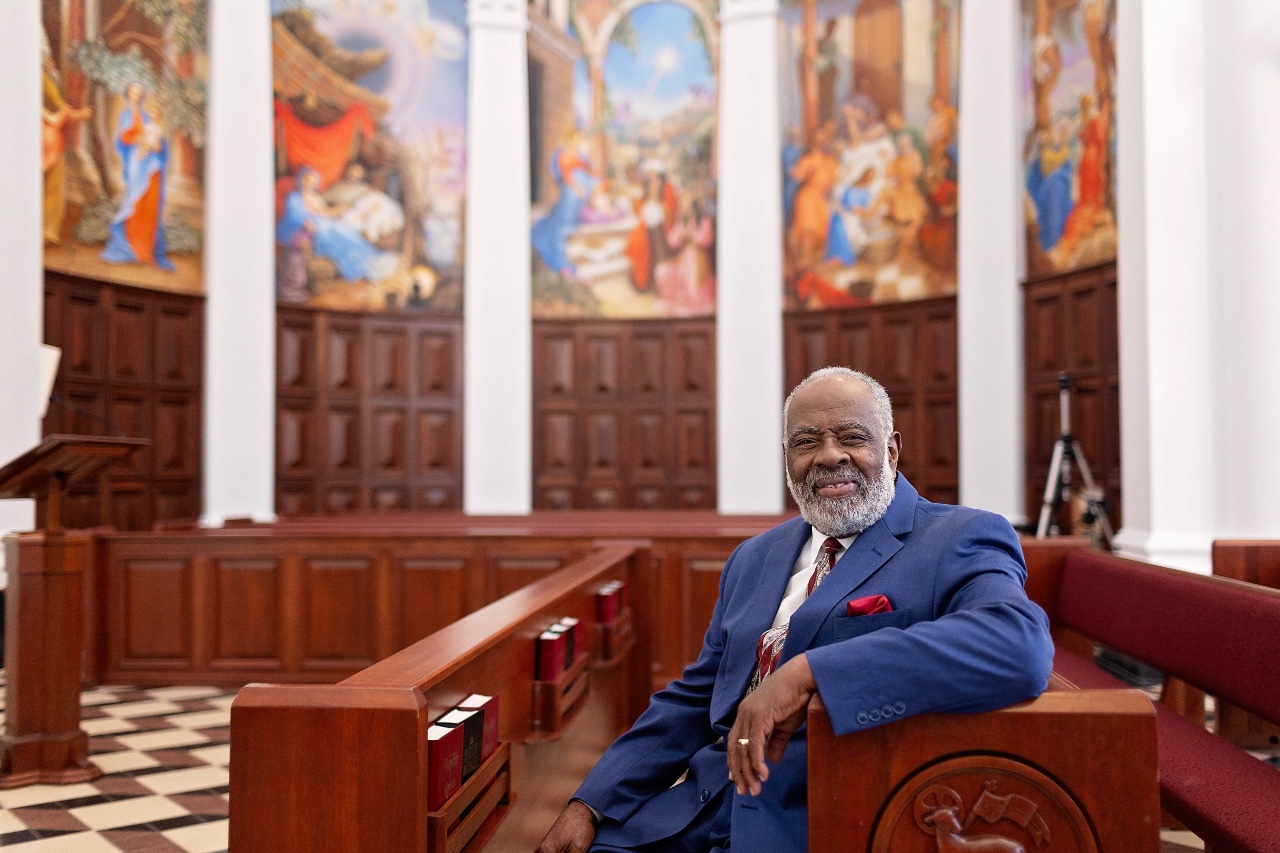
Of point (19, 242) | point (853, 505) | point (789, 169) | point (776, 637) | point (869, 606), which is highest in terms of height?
point (789, 169)

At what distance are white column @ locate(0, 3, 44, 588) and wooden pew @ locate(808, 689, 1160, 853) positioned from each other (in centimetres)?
784

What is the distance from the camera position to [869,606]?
2.08 metres

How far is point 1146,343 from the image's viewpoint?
6.89m

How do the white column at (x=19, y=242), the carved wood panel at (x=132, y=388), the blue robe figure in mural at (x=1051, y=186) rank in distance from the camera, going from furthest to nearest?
1. the blue robe figure in mural at (x=1051, y=186)
2. the carved wood panel at (x=132, y=388)
3. the white column at (x=19, y=242)

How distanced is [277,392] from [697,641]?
778 centimetres

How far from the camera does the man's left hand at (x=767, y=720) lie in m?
1.84

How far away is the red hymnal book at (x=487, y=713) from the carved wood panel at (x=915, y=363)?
1055 cm

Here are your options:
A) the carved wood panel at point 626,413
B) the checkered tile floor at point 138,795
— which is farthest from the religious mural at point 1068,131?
the checkered tile floor at point 138,795

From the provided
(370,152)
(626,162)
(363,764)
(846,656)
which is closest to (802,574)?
(846,656)

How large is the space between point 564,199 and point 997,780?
1303cm

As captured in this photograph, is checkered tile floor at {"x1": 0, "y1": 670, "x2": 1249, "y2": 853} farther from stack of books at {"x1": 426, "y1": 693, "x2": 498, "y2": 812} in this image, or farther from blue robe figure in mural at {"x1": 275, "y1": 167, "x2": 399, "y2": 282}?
blue robe figure in mural at {"x1": 275, "y1": 167, "x2": 399, "y2": 282}

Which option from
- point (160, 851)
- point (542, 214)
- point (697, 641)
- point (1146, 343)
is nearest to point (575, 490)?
point (542, 214)

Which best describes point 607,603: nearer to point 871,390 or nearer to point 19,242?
point 871,390

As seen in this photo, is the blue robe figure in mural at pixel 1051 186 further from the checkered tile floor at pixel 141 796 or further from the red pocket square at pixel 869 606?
the red pocket square at pixel 869 606
